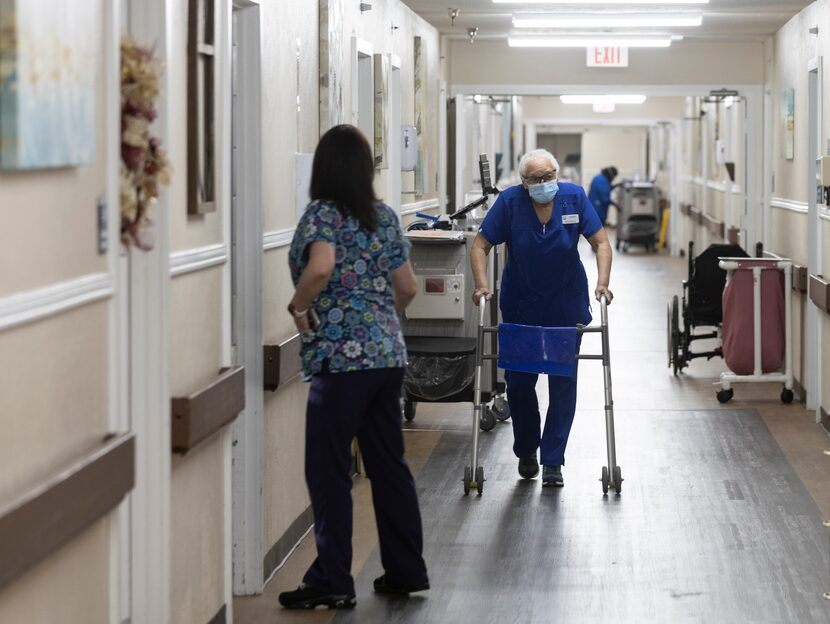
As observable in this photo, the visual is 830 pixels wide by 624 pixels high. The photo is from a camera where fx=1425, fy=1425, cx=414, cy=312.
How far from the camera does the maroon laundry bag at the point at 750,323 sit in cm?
890

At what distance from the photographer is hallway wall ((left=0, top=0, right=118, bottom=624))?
2549 mm

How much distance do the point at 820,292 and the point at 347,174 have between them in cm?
438

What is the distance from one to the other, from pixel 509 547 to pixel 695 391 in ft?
14.0

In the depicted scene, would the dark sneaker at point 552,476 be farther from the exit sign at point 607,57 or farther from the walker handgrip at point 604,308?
the exit sign at point 607,57

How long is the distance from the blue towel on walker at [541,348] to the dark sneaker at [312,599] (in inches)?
72.8

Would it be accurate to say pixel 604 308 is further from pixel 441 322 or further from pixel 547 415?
pixel 441 322

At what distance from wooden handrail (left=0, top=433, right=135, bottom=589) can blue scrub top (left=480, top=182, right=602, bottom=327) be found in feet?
10.7

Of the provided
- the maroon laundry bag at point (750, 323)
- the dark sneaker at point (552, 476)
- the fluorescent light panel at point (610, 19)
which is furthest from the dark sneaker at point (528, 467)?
the fluorescent light panel at point (610, 19)

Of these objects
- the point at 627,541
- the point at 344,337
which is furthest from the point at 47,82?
the point at 627,541

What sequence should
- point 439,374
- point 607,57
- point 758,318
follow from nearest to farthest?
1. point 439,374
2. point 758,318
3. point 607,57

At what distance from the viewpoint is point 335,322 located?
4238mm

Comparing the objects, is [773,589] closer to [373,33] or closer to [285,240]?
[285,240]

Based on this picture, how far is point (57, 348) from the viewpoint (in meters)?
2.81

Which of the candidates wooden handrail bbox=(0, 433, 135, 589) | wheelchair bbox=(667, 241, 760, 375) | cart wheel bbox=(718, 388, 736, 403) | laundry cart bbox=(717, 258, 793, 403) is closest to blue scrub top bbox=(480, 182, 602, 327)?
cart wheel bbox=(718, 388, 736, 403)
